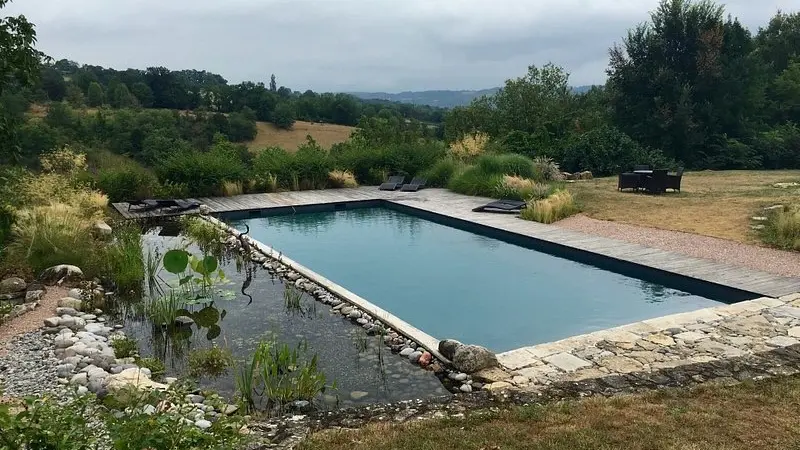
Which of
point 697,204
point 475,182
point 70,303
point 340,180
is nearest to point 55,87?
point 340,180

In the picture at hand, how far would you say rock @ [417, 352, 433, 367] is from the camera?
4.49 meters

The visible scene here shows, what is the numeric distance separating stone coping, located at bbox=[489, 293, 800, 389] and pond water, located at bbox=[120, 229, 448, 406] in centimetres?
71

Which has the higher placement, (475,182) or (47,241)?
(475,182)

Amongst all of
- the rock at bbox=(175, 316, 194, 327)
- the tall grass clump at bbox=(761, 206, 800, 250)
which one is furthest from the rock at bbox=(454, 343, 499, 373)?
the tall grass clump at bbox=(761, 206, 800, 250)

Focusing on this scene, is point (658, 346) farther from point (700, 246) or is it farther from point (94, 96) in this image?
point (94, 96)

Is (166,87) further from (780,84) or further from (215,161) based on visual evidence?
(780,84)

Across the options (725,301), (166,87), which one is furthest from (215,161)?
(166,87)

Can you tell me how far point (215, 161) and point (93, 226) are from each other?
15.7ft

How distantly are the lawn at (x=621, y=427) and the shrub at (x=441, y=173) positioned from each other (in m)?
11.1

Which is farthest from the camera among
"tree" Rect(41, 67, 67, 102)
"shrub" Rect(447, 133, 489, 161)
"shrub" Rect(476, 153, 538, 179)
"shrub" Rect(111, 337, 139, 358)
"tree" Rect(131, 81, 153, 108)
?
"tree" Rect(131, 81, 153, 108)

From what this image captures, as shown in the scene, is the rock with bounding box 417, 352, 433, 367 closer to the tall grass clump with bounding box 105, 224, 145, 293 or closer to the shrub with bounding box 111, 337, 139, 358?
the shrub with bounding box 111, 337, 139, 358

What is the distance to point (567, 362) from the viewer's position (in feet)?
14.1

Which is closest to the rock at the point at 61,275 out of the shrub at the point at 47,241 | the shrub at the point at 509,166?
the shrub at the point at 47,241

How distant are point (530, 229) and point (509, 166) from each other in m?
3.97
